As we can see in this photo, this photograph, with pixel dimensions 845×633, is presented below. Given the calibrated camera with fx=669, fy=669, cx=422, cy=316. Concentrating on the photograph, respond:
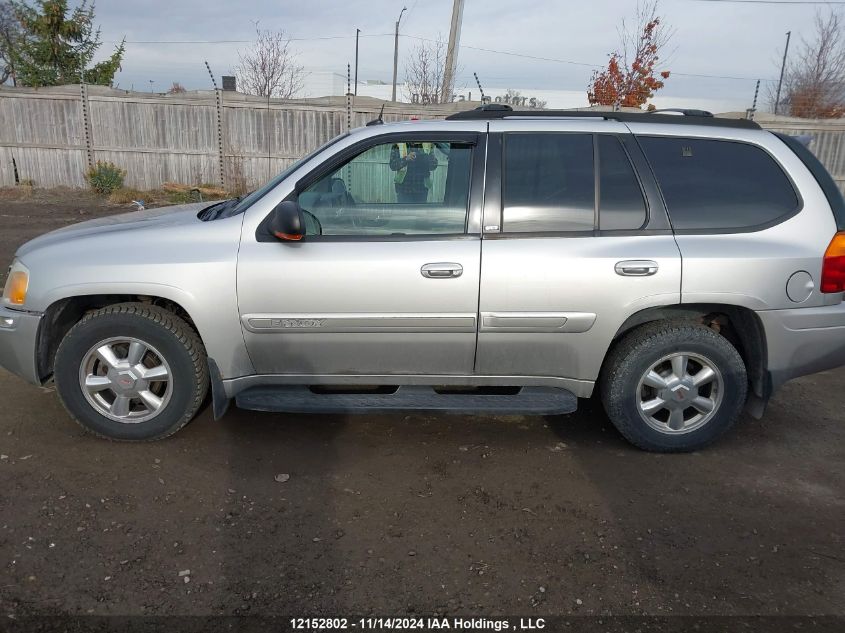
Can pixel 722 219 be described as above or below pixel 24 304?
above

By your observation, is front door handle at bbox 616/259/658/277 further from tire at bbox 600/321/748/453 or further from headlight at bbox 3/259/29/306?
headlight at bbox 3/259/29/306

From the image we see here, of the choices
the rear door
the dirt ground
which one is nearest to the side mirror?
the rear door

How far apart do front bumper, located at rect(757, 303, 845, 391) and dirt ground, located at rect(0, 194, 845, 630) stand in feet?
2.00

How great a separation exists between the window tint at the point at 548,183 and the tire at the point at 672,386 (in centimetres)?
79

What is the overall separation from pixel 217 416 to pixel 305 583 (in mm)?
1393

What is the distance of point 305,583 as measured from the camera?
9.17ft

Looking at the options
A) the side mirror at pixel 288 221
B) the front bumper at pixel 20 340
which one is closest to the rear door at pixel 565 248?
the side mirror at pixel 288 221

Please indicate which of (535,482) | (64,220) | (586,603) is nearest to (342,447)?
(535,482)

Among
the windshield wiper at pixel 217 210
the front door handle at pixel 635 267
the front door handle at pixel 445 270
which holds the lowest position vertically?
the front door handle at pixel 445 270

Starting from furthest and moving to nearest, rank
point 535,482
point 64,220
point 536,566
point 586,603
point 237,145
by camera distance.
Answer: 1. point 237,145
2. point 64,220
3. point 535,482
4. point 536,566
5. point 586,603

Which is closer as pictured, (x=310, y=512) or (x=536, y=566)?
(x=536, y=566)

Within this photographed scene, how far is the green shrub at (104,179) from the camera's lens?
15.0 m

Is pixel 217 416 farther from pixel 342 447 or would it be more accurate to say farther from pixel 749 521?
pixel 749 521

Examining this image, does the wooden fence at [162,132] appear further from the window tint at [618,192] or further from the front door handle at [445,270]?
the front door handle at [445,270]
